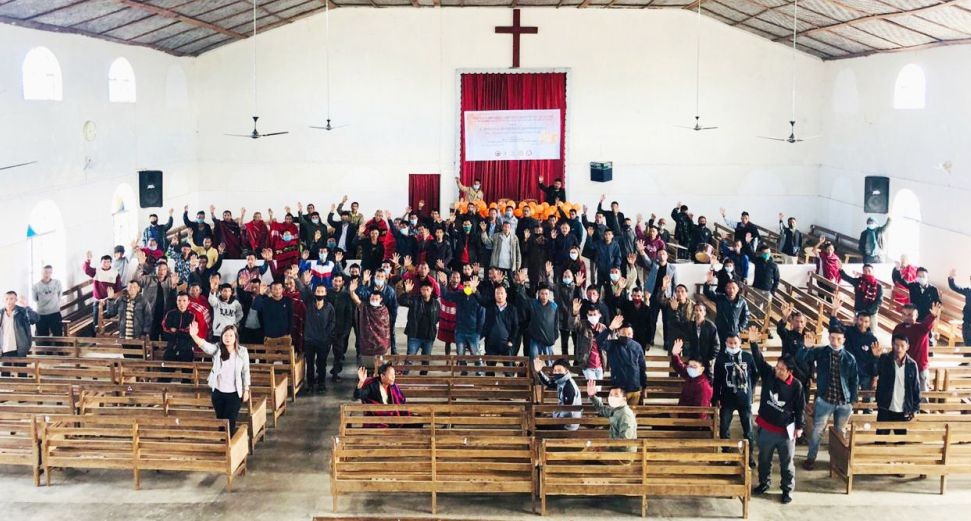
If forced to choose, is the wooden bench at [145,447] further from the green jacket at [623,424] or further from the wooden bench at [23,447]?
the green jacket at [623,424]

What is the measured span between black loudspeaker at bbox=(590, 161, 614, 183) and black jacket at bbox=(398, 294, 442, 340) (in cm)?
1040

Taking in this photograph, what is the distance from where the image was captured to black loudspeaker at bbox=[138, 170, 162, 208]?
57.7ft

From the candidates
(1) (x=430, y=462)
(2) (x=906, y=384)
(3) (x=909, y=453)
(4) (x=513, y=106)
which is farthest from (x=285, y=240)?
(3) (x=909, y=453)

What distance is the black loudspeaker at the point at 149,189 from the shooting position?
693 inches

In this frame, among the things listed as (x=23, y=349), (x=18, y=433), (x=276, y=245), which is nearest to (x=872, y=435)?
(x=18, y=433)

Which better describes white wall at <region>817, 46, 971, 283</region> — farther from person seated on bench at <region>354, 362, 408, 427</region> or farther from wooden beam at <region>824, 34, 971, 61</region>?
person seated on bench at <region>354, 362, 408, 427</region>

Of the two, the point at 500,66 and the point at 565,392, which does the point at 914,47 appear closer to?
the point at 500,66

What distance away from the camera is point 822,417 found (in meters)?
9.31

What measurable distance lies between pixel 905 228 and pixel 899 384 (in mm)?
9707

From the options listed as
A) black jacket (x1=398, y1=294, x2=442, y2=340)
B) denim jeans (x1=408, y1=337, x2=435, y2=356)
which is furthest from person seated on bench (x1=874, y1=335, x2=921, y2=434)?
denim jeans (x1=408, y1=337, x2=435, y2=356)

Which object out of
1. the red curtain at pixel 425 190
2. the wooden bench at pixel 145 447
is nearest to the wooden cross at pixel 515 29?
the red curtain at pixel 425 190

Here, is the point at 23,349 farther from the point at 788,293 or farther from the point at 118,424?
the point at 788,293

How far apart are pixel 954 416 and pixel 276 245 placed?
1093 cm

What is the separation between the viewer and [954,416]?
30.3 feet
